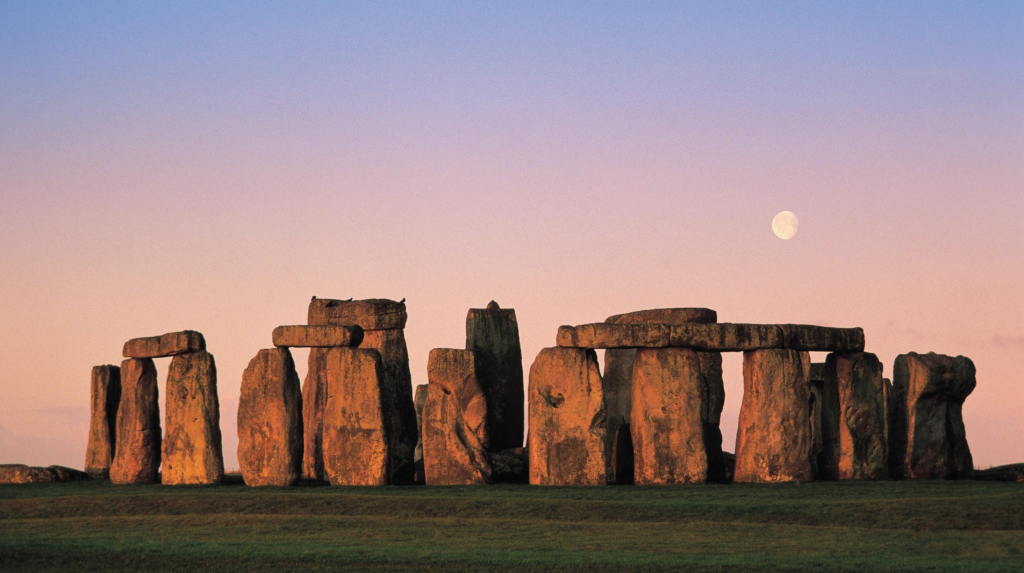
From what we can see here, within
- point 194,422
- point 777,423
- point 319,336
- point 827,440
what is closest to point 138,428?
point 194,422

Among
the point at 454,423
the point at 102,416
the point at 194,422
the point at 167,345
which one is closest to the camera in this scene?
the point at 454,423

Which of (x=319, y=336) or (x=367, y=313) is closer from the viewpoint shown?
(x=319, y=336)

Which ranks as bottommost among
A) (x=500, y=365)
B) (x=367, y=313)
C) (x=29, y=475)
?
(x=29, y=475)

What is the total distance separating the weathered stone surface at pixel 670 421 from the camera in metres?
21.4

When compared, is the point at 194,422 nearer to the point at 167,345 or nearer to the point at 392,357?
the point at 167,345

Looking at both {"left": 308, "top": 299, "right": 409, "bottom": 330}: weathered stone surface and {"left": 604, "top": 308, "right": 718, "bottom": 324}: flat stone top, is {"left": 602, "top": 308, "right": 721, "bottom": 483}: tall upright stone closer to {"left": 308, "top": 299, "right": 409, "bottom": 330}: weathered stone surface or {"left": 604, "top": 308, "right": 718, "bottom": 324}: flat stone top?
{"left": 604, "top": 308, "right": 718, "bottom": 324}: flat stone top

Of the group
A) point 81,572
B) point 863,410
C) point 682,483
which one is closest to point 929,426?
point 863,410

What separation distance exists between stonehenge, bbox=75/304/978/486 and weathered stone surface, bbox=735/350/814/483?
0.8 inches

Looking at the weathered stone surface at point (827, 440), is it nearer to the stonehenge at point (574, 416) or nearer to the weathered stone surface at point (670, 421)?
the stonehenge at point (574, 416)

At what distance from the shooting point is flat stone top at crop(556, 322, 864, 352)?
21.3 meters

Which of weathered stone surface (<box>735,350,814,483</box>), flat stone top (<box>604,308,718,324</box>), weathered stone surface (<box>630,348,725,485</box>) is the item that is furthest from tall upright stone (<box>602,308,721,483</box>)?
weathered stone surface (<box>735,350,814,483</box>)

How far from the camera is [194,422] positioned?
22.8m

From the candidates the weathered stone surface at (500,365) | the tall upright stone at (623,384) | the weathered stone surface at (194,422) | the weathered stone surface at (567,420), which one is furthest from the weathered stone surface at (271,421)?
the tall upright stone at (623,384)

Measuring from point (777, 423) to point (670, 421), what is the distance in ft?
5.25
